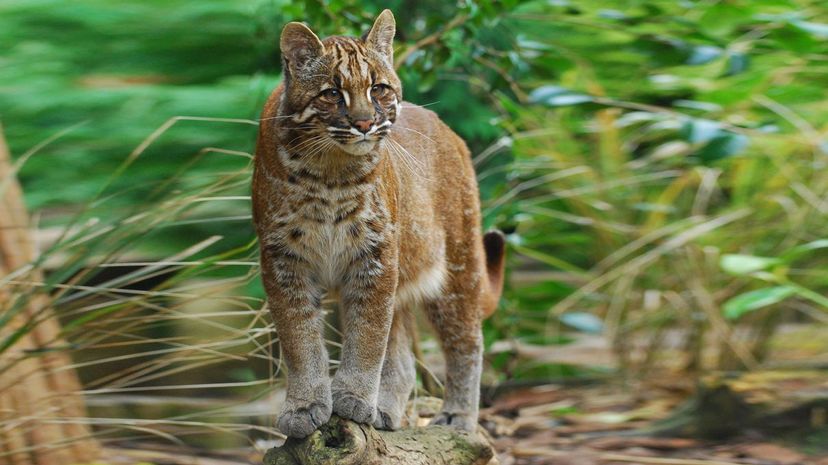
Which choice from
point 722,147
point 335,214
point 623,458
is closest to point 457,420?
point 335,214

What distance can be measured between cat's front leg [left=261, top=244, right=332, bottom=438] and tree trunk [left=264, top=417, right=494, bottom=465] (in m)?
0.05

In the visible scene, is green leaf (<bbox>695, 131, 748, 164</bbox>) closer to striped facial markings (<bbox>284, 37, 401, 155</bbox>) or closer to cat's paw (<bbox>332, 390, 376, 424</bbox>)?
striped facial markings (<bbox>284, 37, 401, 155</bbox>)

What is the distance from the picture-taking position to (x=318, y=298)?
3.21 metres

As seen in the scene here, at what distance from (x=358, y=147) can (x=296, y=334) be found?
624 mm

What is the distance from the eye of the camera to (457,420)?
3.76 meters

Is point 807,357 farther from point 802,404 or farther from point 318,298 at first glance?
point 318,298

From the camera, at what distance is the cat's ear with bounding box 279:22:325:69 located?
3002 mm

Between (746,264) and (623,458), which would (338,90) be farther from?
(623,458)

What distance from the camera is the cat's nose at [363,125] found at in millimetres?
2914

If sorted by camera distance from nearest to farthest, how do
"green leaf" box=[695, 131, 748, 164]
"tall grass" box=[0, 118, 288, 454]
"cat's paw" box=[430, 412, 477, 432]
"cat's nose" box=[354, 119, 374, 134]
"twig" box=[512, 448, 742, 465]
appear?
"cat's nose" box=[354, 119, 374, 134] → "cat's paw" box=[430, 412, 477, 432] → "tall grass" box=[0, 118, 288, 454] → "green leaf" box=[695, 131, 748, 164] → "twig" box=[512, 448, 742, 465]

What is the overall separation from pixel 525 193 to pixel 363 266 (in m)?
4.35

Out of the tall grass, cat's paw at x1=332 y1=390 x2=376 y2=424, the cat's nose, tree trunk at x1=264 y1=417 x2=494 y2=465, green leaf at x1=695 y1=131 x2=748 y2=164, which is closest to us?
the cat's nose

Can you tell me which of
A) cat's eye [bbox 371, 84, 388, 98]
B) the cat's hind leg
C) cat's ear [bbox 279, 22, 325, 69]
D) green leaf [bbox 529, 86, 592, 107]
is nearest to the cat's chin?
cat's eye [bbox 371, 84, 388, 98]

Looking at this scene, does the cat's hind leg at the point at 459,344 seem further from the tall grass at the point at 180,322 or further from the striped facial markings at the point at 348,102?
the striped facial markings at the point at 348,102
